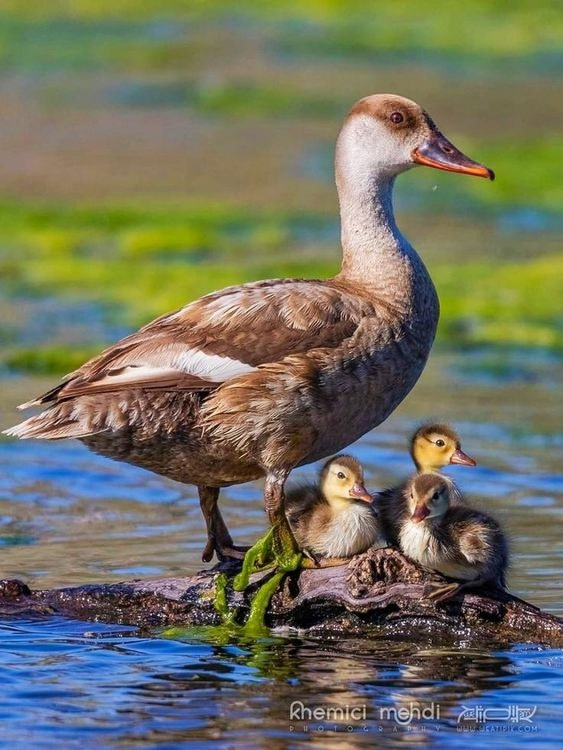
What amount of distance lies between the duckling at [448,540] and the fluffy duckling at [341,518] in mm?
208

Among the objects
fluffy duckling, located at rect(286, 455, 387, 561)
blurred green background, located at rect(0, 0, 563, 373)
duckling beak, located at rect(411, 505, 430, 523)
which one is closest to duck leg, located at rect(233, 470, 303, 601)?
fluffy duckling, located at rect(286, 455, 387, 561)

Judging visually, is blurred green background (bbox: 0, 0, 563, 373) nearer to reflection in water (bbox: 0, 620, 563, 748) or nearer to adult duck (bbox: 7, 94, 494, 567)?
adult duck (bbox: 7, 94, 494, 567)

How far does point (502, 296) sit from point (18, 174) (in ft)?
29.3

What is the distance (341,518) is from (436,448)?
0.62 meters

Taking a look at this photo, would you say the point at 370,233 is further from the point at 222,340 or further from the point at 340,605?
the point at 340,605

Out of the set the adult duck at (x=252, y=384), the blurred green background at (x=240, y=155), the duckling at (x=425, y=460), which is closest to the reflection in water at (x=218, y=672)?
the duckling at (x=425, y=460)

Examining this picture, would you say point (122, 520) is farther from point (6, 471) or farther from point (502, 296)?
point (502, 296)

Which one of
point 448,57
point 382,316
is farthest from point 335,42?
point 382,316

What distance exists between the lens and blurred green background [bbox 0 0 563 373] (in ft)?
51.3

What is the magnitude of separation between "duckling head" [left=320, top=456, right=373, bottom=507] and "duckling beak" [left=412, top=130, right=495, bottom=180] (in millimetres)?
1561

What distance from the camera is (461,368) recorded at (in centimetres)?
1323

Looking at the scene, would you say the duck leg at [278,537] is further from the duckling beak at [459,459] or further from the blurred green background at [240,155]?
the blurred green background at [240,155]

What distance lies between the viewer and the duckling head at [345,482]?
699 centimetres

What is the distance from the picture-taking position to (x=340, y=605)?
23.0 ft
